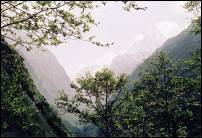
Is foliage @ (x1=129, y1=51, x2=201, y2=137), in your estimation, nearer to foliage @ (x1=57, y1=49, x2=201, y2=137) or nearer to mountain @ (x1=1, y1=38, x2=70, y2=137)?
foliage @ (x1=57, y1=49, x2=201, y2=137)

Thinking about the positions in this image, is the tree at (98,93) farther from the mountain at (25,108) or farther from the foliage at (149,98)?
the mountain at (25,108)

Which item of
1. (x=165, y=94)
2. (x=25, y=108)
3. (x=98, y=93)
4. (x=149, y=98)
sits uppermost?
(x=98, y=93)

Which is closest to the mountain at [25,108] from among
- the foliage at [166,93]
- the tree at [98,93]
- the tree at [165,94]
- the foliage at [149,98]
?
the foliage at [149,98]

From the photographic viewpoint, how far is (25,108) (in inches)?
1023

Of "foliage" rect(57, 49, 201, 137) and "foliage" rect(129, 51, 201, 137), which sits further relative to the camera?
"foliage" rect(57, 49, 201, 137)

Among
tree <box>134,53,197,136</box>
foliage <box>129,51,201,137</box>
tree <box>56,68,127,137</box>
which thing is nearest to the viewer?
foliage <box>129,51,201,137</box>

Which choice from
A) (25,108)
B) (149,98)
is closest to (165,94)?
(149,98)

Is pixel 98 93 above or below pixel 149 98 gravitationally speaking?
above

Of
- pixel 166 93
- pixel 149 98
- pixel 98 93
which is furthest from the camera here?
pixel 98 93

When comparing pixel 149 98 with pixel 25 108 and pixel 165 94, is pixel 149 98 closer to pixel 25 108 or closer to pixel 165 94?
pixel 165 94

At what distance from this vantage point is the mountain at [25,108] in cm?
2384

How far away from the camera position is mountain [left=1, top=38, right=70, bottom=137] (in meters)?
23.8

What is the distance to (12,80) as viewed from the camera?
24609 millimetres

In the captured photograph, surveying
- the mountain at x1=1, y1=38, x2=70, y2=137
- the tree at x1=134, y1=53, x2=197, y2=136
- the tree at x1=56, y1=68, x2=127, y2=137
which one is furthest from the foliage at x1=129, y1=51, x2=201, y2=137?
→ the mountain at x1=1, y1=38, x2=70, y2=137
